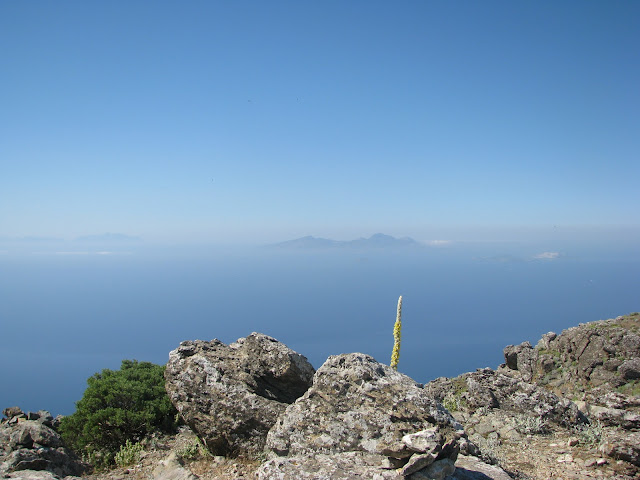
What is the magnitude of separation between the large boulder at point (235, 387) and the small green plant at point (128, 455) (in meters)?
1.40

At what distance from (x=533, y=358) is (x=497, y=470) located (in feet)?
58.1

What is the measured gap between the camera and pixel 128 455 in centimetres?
948

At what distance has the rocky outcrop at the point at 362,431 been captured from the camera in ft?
19.3

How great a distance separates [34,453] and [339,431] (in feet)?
21.5

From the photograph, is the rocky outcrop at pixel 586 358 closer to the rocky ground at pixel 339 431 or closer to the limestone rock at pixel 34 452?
the rocky ground at pixel 339 431

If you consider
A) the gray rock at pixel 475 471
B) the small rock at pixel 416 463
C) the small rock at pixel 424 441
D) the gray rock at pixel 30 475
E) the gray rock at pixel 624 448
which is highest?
the small rock at pixel 424 441

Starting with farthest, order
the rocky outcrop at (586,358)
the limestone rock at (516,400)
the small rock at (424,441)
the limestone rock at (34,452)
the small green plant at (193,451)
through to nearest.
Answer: the rocky outcrop at (586,358) → the limestone rock at (516,400) → the small green plant at (193,451) → the limestone rock at (34,452) → the small rock at (424,441)

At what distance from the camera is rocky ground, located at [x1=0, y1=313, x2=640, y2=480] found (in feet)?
21.4

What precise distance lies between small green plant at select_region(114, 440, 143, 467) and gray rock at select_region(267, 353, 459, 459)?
13.0 feet

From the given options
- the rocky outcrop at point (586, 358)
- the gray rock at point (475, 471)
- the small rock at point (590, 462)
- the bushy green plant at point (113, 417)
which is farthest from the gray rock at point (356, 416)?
the rocky outcrop at point (586, 358)

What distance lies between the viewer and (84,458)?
9852 mm

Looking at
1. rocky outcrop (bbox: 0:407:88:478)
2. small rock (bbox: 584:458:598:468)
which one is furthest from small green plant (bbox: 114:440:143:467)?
small rock (bbox: 584:458:598:468)

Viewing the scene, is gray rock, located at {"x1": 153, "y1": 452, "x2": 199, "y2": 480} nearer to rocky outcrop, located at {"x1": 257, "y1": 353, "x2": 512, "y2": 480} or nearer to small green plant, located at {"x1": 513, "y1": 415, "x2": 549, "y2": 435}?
rocky outcrop, located at {"x1": 257, "y1": 353, "x2": 512, "y2": 480}

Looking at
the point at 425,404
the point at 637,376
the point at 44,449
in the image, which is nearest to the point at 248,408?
the point at 425,404
